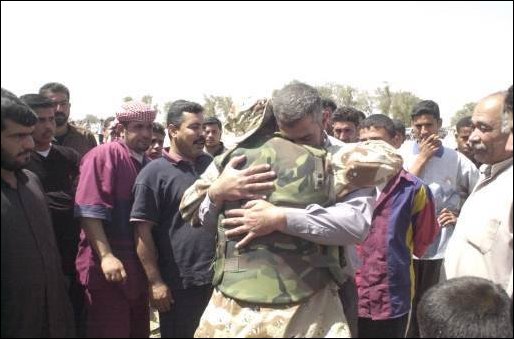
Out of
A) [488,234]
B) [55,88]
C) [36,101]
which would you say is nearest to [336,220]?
[488,234]

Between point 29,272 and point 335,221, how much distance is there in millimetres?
1401

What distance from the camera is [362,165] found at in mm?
2186

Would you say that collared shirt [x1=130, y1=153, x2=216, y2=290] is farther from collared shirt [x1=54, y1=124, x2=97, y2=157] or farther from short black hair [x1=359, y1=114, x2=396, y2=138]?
short black hair [x1=359, y1=114, x2=396, y2=138]

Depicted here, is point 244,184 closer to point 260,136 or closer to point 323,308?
point 260,136

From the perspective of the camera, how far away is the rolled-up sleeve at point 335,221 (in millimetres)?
2207

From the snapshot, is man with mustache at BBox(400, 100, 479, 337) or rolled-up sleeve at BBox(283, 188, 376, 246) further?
man with mustache at BBox(400, 100, 479, 337)

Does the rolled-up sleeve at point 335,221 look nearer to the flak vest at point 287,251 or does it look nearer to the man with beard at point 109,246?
the flak vest at point 287,251

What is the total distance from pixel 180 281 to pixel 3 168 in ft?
4.52

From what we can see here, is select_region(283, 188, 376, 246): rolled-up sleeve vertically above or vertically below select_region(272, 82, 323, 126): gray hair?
below

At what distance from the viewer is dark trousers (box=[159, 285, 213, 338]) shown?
→ 3381 mm

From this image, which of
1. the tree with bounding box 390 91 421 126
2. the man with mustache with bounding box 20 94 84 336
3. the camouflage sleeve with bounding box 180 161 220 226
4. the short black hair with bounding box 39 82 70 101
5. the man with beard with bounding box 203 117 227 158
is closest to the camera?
the camouflage sleeve with bounding box 180 161 220 226

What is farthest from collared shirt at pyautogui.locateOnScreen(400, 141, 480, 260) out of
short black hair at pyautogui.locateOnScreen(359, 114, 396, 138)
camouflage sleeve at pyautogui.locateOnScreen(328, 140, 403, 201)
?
camouflage sleeve at pyautogui.locateOnScreen(328, 140, 403, 201)

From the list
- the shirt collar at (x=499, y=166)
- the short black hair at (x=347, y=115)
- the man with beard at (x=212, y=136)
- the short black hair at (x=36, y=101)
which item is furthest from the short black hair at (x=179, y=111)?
the man with beard at (x=212, y=136)

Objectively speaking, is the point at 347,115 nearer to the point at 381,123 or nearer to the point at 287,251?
the point at 381,123
